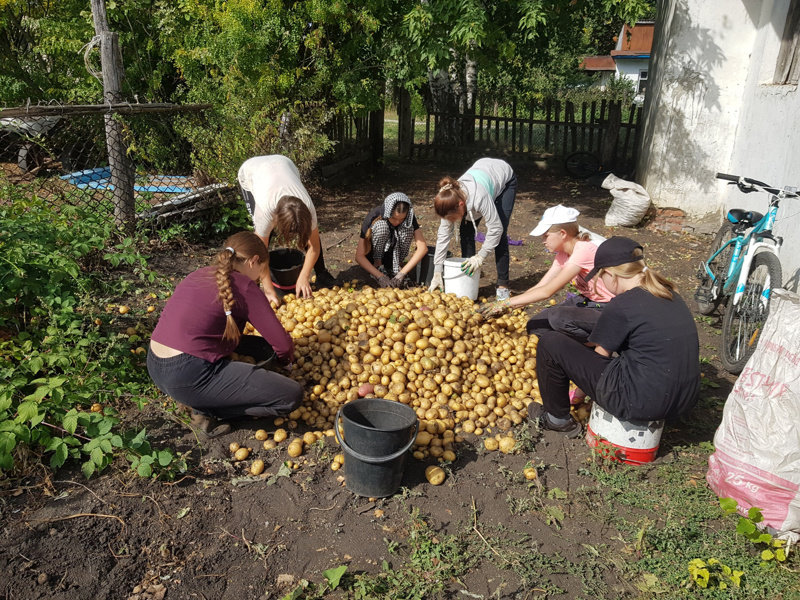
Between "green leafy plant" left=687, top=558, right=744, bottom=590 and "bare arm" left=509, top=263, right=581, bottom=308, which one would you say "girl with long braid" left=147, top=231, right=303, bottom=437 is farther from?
"green leafy plant" left=687, top=558, right=744, bottom=590

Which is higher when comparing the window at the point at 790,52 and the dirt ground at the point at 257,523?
the window at the point at 790,52

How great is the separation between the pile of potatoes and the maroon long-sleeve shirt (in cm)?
78

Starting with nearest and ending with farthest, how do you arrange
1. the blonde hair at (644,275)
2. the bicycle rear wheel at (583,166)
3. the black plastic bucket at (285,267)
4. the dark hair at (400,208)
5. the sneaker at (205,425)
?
the blonde hair at (644,275) < the sneaker at (205,425) < the dark hair at (400,208) < the black plastic bucket at (285,267) < the bicycle rear wheel at (583,166)

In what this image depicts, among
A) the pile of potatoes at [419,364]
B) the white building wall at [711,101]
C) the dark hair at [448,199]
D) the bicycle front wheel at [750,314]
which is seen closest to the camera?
the pile of potatoes at [419,364]

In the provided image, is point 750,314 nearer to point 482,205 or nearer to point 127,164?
point 482,205

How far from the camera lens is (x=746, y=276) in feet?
15.6

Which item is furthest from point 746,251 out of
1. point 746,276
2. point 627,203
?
point 627,203

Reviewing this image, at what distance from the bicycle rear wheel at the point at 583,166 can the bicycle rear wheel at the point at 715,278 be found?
654cm

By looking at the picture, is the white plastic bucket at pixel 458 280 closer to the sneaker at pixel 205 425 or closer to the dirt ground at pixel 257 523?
the dirt ground at pixel 257 523

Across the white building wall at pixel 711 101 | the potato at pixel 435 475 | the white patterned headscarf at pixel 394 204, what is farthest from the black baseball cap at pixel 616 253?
the white building wall at pixel 711 101

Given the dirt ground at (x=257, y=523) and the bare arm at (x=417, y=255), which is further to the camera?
the bare arm at (x=417, y=255)

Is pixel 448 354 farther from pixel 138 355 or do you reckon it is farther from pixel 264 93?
pixel 264 93

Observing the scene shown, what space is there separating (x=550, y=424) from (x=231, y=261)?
2.35 m

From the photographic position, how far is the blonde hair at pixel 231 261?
3277mm
